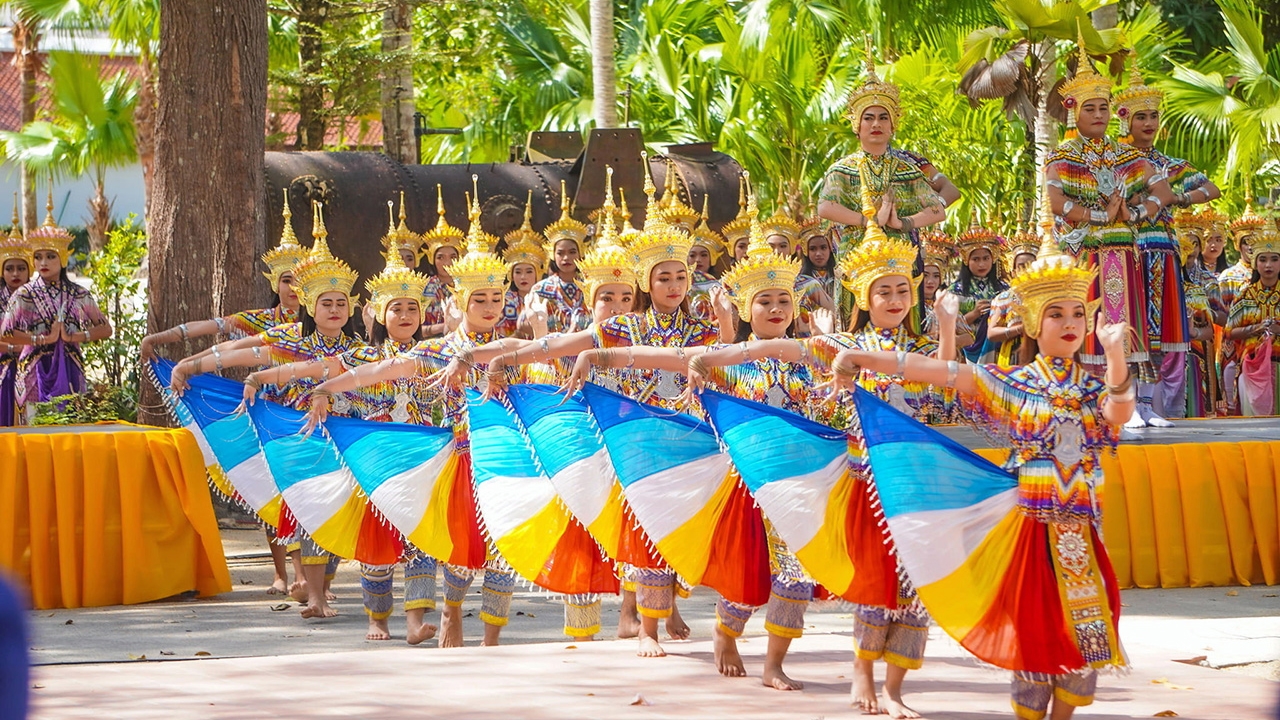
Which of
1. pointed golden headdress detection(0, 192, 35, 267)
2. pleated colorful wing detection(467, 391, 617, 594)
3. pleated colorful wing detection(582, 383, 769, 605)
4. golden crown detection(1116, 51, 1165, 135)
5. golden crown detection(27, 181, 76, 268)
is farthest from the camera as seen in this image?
pointed golden headdress detection(0, 192, 35, 267)

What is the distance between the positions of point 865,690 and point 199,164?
673 centimetres

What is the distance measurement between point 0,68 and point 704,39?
15.6m

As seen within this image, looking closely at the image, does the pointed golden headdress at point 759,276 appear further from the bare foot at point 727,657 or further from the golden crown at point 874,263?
the bare foot at point 727,657

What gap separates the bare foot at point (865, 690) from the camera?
4914mm

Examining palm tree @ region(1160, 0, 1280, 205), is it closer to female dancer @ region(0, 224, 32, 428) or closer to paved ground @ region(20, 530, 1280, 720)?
paved ground @ region(20, 530, 1280, 720)

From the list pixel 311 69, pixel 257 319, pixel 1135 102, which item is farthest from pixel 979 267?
pixel 311 69

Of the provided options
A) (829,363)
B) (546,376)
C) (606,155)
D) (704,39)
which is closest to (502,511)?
(546,376)

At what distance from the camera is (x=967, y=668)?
5.87m

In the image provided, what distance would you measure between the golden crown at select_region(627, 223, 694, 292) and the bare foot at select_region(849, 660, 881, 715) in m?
1.91

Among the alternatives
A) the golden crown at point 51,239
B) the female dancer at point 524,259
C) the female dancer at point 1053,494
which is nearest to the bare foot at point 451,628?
the female dancer at point 1053,494

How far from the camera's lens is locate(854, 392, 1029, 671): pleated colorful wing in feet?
14.8

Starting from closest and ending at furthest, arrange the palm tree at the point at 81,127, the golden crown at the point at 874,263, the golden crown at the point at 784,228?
the golden crown at the point at 874,263 < the golden crown at the point at 784,228 < the palm tree at the point at 81,127

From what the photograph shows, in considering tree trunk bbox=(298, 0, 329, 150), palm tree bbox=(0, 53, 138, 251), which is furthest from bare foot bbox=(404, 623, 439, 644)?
palm tree bbox=(0, 53, 138, 251)

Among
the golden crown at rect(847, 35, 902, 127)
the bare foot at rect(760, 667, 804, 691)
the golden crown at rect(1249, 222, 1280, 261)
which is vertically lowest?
the bare foot at rect(760, 667, 804, 691)
